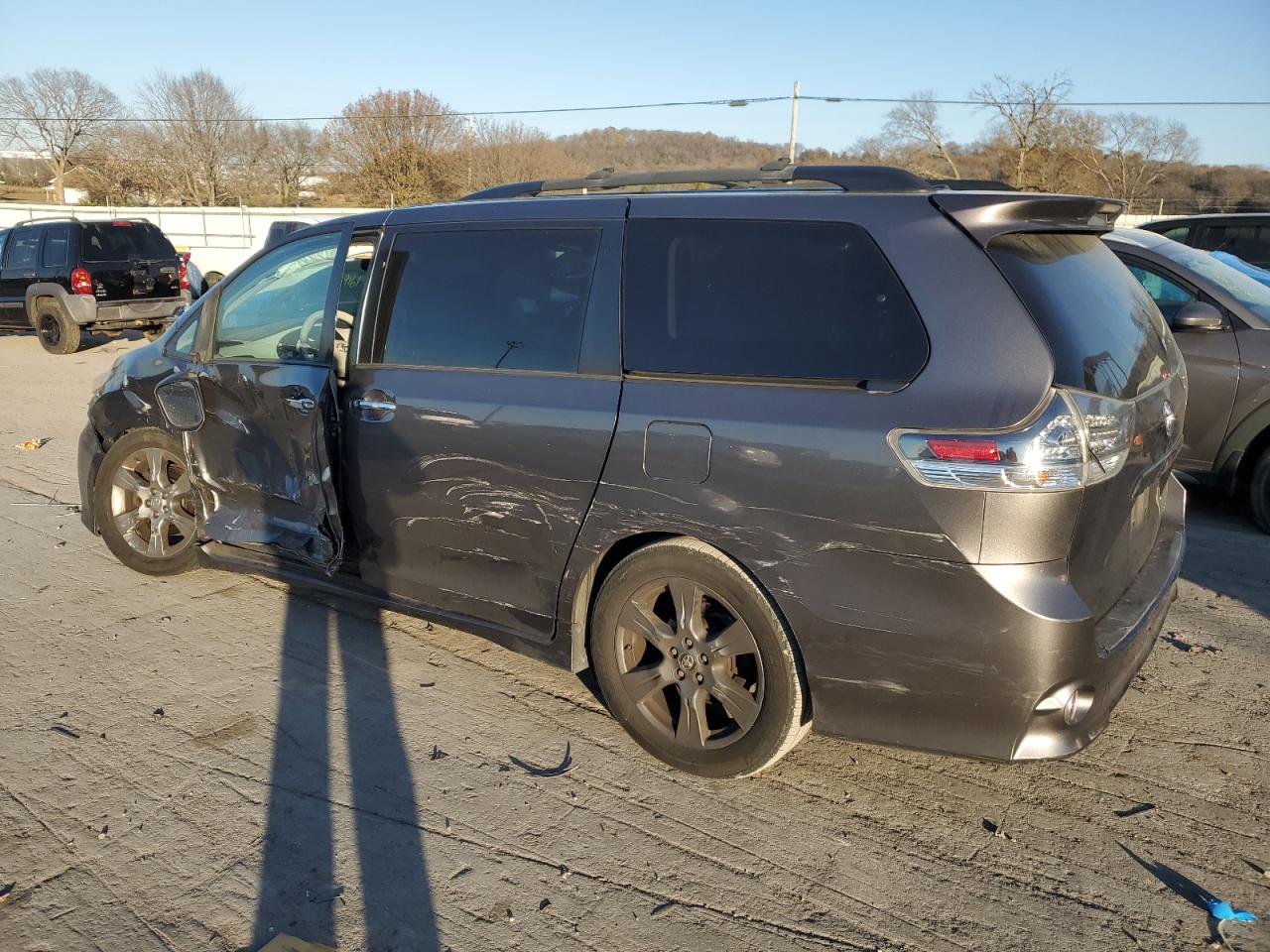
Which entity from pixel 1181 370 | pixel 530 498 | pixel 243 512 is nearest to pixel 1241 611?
pixel 1181 370

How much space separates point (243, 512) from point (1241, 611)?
491cm

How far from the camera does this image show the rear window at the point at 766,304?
9.49 feet

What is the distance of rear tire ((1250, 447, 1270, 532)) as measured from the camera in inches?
231

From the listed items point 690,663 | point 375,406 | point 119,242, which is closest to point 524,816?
point 690,663

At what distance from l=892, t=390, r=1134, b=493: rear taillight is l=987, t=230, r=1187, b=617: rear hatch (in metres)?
0.03

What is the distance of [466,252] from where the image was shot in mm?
3881

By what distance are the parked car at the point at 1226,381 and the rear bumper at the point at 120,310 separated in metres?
14.4

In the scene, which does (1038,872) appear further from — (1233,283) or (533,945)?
(1233,283)

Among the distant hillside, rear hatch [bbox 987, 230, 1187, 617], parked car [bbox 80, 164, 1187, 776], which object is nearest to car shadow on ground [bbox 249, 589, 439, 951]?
parked car [bbox 80, 164, 1187, 776]

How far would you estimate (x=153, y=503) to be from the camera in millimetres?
5164

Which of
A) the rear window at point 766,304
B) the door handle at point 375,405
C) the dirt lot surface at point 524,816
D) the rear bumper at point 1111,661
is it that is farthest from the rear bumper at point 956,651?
the door handle at point 375,405

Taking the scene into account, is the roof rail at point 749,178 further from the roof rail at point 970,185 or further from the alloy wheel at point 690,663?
the alloy wheel at point 690,663

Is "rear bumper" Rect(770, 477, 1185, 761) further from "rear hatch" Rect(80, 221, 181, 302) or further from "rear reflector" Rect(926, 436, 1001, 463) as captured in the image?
"rear hatch" Rect(80, 221, 181, 302)

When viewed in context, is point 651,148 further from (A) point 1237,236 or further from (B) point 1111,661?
(B) point 1111,661
